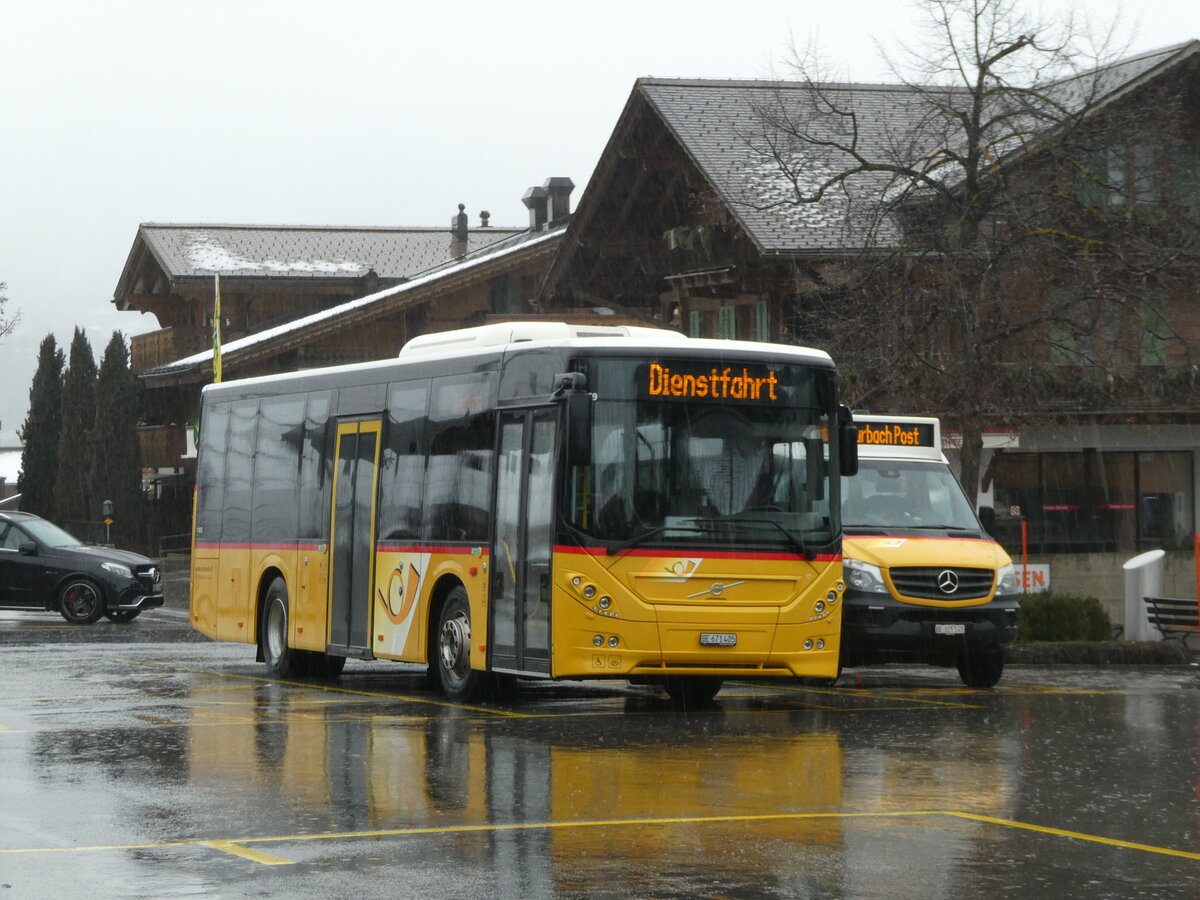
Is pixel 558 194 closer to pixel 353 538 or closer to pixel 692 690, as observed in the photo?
pixel 353 538

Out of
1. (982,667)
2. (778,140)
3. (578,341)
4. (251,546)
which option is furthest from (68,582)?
(578,341)

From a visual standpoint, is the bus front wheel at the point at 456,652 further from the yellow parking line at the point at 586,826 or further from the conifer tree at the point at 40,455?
the conifer tree at the point at 40,455

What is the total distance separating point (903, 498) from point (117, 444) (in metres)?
39.8

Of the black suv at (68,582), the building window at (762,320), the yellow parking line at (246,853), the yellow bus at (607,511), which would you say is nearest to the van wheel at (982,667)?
the yellow bus at (607,511)

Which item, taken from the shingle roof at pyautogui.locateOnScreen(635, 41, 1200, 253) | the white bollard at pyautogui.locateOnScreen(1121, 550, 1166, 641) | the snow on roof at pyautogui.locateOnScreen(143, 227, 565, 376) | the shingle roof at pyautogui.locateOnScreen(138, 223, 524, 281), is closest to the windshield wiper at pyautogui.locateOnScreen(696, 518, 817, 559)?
the white bollard at pyautogui.locateOnScreen(1121, 550, 1166, 641)

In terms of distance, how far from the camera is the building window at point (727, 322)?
38525 millimetres

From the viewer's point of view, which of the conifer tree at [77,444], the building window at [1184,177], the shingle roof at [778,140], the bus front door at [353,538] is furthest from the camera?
the conifer tree at [77,444]

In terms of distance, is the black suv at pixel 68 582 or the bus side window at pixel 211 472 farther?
the black suv at pixel 68 582

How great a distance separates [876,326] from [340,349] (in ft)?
103

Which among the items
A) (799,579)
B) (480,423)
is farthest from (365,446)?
(799,579)

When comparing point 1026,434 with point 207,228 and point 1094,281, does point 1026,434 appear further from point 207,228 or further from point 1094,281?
point 207,228

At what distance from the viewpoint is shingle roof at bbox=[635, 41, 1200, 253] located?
1216 inches

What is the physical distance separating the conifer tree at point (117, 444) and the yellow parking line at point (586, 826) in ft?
156

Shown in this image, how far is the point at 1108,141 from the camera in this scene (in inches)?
981
